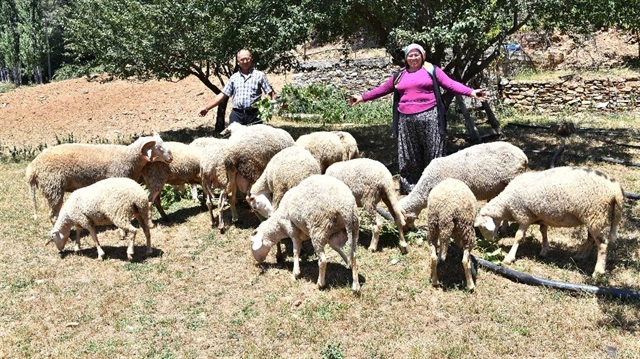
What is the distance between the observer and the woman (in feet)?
24.2

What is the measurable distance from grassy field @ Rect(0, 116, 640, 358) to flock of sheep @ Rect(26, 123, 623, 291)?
27 centimetres

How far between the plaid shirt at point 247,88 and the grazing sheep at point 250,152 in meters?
1.41

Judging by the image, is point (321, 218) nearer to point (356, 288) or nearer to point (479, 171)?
point (356, 288)

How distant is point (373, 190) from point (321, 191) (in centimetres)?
123

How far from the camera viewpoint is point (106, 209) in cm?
672

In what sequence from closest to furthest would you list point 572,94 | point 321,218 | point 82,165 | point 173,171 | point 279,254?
point 321,218
point 279,254
point 82,165
point 173,171
point 572,94

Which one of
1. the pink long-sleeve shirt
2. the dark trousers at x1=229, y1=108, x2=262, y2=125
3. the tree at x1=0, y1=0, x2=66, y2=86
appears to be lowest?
the dark trousers at x1=229, y1=108, x2=262, y2=125

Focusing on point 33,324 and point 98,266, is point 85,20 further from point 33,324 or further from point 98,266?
point 33,324

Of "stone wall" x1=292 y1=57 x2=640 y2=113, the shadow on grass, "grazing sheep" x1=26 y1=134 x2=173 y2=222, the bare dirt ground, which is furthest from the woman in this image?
the bare dirt ground

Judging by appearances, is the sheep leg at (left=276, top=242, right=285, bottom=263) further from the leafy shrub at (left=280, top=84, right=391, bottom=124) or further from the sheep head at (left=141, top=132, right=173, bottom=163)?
the leafy shrub at (left=280, top=84, right=391, bottom=124)

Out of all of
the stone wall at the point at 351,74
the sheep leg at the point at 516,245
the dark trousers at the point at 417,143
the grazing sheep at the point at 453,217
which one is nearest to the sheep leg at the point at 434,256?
the grazing sheep at the point at 453,217

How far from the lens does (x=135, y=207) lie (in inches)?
270

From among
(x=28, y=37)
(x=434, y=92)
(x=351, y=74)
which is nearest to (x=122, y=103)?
(x=351, y=74)

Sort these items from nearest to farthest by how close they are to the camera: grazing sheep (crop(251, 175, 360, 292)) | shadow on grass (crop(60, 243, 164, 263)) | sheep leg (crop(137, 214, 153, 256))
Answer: grazing sheep (crop(251, 175, 360, 292))
sheep leg (crop(137, 214, 153, 256))
shadow on grass (crop(60, 243, 164, 263))
